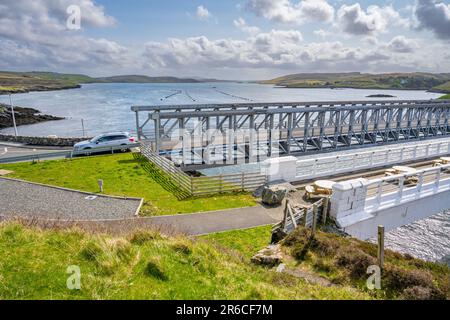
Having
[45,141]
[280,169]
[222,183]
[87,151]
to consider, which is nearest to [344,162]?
[280,169]

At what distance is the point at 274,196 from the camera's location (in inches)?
525

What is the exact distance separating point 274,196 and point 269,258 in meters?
5.27

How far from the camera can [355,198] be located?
449 inches

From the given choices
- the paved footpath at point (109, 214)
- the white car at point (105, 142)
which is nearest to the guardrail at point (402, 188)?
the paved footpath at point (109, 214)

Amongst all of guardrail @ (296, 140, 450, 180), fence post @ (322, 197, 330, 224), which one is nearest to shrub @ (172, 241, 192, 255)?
fence post @ (322, 197, 330, 224)

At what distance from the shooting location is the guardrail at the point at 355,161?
1591 centimetres

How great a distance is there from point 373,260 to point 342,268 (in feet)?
2.71

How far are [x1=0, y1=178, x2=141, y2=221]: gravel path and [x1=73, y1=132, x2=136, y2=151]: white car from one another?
9824mm

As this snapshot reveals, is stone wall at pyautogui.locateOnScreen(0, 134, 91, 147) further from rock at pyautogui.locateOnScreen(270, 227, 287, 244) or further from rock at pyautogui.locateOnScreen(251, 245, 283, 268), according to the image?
rock at pyautogui.locateOnScreen(251, 245, 283, 268)

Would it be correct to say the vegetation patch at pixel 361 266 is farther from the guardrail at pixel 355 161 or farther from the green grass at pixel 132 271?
the guardrail at pixel 355 161

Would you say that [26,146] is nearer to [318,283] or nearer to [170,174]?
[170,174]

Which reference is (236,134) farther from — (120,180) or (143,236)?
(143,236)

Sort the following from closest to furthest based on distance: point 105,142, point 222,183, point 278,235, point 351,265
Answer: point 351,265, point 278,235, point 222,183, point 105,142
